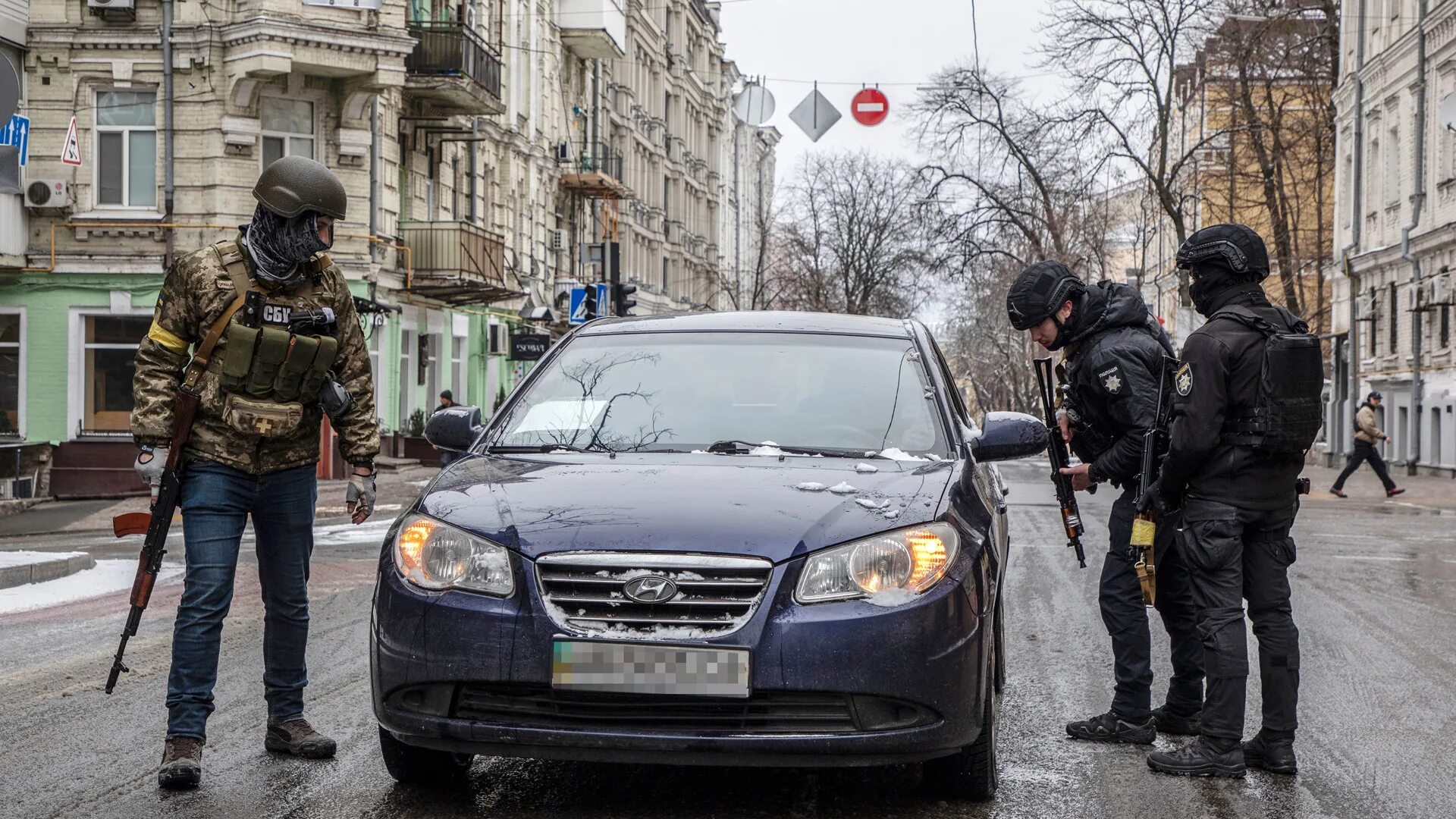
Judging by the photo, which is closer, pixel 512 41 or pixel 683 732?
pixel 683 732

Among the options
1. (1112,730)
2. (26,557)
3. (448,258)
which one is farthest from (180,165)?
(1112,730)

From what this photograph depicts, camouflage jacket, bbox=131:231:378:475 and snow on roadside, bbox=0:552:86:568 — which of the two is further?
snow on roadside, bbox=0:552:86:568

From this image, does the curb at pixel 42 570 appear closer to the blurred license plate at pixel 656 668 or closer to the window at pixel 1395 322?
the blurred license plate at pixel 656 668

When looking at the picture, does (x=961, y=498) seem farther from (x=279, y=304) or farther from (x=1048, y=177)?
(x=1048, y=177)

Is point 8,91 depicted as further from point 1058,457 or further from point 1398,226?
point 1398,226

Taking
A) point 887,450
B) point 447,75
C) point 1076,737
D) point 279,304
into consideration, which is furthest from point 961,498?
point 447,75

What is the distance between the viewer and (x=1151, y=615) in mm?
10195

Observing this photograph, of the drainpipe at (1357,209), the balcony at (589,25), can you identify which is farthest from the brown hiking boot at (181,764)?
the balcony at (589,25)

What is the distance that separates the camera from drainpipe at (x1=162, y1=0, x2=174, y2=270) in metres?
27.7

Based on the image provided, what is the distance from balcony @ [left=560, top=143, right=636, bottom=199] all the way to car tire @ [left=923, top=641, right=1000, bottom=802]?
138 ft

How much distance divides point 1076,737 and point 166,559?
33.1 feet

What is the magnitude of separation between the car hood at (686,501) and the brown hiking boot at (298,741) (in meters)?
1.03

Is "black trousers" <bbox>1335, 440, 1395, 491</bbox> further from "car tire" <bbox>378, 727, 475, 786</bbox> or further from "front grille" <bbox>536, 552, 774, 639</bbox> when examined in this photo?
"front grille" <bbox>536, 552, 774, 639</bbox>

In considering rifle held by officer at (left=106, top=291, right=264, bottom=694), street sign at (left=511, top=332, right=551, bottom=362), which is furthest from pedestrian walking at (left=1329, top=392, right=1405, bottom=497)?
rifle held by officer at (left=106, top=291, right=264, bottom=694)
